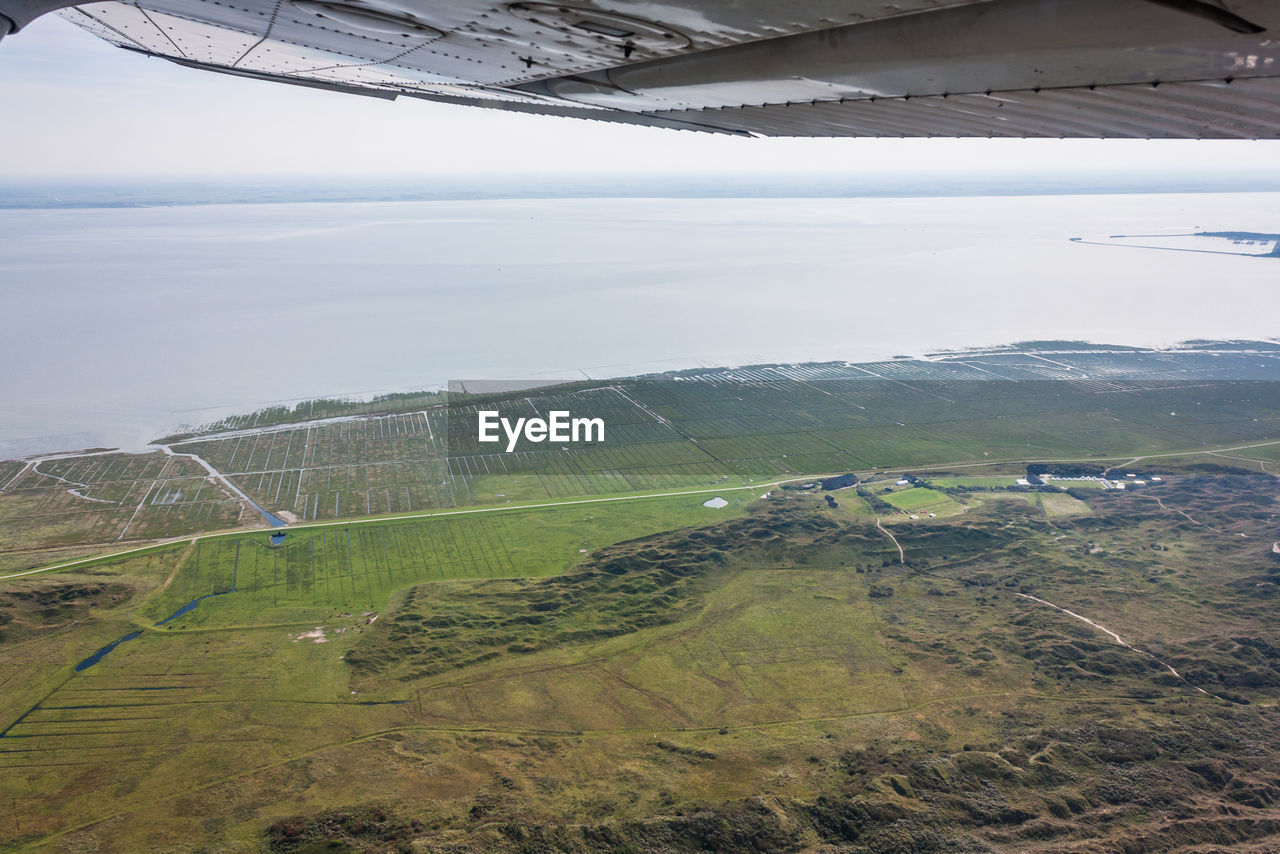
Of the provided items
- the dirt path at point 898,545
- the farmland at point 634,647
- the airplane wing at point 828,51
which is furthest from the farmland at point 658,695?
the airplane wing at point 828,51

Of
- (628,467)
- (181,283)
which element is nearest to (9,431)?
(628,467)

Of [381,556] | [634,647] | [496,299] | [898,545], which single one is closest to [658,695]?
[634,647]

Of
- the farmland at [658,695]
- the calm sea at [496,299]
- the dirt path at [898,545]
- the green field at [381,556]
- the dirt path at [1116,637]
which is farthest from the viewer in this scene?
the calm sea at [496,299]

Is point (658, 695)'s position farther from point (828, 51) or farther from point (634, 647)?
point (828, 51)

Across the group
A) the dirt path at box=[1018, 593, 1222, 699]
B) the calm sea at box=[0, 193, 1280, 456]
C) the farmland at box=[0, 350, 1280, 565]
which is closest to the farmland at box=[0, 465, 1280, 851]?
the dirt path at box=[1018, 593, 1222, 699]

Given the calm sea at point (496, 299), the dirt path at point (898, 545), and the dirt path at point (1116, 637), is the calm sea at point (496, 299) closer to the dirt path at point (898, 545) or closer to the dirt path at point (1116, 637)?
the dirt path at point (898, 545)
